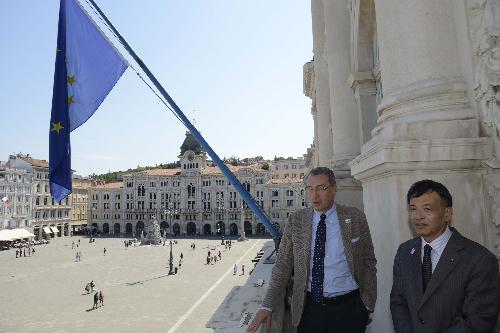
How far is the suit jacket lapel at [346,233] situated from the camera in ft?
11.0

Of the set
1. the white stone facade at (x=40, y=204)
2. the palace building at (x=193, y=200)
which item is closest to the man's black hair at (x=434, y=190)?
the palace building at (x=193, y=200)

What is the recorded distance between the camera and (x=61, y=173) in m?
→ 9.24

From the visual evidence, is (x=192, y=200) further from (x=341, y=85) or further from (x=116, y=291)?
(x=341, y=85)

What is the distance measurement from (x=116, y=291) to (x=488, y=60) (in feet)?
111

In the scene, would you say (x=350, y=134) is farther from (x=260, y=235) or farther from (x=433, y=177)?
(x=260, y=235)

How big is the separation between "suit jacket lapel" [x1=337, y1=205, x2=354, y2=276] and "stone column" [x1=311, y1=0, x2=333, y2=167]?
365 inches

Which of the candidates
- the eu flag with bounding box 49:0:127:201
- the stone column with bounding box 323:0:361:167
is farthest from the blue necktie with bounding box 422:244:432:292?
the eu flag with bounding box 49:0:127:201

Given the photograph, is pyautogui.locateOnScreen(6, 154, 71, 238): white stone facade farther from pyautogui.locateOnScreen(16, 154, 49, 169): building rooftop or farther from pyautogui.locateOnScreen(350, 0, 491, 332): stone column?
pyautogui.locateOnScreen(350, 0, 491, 332): stone column

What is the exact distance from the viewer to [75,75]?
9594 mm

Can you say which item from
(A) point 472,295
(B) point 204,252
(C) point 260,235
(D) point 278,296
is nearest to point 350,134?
(D) point 278,296

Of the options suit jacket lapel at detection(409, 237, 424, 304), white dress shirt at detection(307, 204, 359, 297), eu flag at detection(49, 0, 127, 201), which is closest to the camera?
suit jacket lapel at detection(409, 237, 424, 304)

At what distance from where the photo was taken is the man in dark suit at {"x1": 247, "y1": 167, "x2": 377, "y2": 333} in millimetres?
3367

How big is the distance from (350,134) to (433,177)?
557cm

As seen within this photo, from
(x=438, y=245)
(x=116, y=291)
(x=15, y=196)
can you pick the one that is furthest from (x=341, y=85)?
(x=15, y=196)
